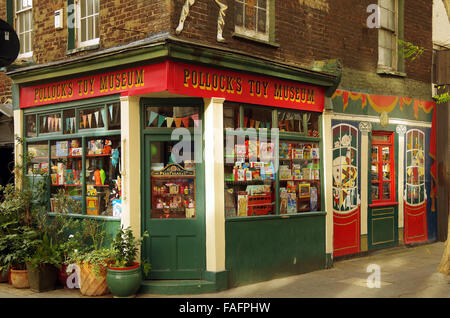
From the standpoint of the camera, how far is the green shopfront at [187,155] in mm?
7863

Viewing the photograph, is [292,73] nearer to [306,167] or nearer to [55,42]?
[306,167]

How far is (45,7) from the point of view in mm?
9750

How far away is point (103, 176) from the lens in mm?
8523

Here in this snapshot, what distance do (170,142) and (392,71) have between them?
6.33m

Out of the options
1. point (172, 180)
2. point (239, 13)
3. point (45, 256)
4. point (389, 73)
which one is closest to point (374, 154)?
point (389, 73)

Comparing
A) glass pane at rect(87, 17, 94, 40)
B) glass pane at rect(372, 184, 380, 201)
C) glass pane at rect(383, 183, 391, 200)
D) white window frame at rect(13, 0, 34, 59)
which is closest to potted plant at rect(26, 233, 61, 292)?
glass pane at rect(87, 17, 94, 40)

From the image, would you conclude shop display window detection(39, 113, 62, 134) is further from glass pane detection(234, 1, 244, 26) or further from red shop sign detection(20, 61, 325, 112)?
glass pane detection(234, 1, 244, 26)

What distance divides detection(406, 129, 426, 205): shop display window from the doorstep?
21.6ft

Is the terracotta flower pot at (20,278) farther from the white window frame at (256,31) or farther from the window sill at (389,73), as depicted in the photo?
the window sill at (389,73)

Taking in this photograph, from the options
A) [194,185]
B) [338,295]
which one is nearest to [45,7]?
[194,185]

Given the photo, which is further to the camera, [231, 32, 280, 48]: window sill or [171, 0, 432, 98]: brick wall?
[231, 32, 280, 48]: window sill

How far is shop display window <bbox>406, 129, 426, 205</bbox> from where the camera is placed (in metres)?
12.3

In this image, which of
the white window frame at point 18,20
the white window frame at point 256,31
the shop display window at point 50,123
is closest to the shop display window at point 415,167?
the white window frame at point 256,31

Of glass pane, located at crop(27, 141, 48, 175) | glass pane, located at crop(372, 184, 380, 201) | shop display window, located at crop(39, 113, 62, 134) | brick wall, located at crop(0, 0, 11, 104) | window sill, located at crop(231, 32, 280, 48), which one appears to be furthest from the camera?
glass pane, located at crop(372, 184, 380, 201)
